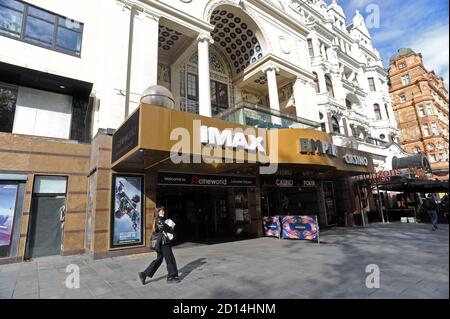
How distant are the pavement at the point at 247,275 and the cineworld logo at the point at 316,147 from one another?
528 cm

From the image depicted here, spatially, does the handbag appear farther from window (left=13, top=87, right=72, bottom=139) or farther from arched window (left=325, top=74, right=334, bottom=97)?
arched window (left=325, top=74, right=334, bottom=97)

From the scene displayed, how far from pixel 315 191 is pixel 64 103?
698 inches

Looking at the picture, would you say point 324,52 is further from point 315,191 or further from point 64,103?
point 64,103

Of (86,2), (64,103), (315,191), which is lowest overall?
(315,191)

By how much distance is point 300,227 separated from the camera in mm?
13203

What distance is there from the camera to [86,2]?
14188mm

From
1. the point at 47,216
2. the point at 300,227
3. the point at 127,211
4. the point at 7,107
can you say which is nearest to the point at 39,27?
the point at 7,107

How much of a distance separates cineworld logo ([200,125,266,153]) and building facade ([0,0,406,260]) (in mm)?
483

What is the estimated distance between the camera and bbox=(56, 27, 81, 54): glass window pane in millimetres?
12969

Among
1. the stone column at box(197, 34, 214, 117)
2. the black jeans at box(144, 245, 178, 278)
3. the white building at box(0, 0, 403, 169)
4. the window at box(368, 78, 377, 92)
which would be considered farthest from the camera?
the window at box(368, 78, 377, 92)

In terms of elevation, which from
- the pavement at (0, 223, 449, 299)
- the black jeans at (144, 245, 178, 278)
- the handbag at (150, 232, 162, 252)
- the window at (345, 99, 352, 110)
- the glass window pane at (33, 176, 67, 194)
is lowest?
the pavement at (0, 223, 449, 299)

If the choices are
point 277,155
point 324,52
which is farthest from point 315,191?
point 324,52

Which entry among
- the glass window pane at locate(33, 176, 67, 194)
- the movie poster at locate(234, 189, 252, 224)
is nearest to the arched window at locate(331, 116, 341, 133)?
the movie poster at locate(234, 189, 252, 224)
